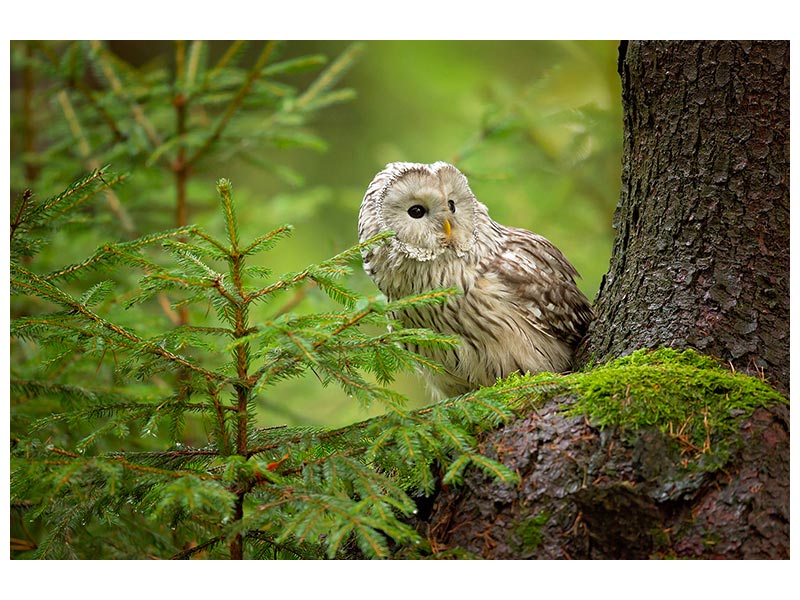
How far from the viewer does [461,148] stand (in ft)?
13.0

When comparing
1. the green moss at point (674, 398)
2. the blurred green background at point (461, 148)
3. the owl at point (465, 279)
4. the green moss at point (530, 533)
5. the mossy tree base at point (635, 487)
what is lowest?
the green moss at point (530, 533)

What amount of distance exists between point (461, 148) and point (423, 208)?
1431 mm

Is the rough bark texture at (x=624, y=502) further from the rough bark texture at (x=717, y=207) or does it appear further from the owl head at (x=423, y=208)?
the owl head at (x=423, y=208)

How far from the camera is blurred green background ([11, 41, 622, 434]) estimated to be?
3.89 m

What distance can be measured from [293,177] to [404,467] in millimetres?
1999

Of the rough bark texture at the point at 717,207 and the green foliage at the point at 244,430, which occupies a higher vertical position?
the rough bark texture at the point at 717,207

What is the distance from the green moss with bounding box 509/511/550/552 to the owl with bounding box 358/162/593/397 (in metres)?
0.86

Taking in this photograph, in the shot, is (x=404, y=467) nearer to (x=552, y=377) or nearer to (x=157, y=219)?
(x=552, y=377)

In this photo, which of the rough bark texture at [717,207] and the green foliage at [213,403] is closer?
the green foliage at [213,403]

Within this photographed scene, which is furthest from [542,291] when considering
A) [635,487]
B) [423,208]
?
[635,487]

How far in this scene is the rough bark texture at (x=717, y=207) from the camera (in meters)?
2.22

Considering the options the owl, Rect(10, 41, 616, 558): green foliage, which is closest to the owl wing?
the owl

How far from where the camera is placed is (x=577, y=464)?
1886mm

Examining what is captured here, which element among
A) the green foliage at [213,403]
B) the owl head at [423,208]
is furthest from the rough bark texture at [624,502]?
the owl head at [423,208]
